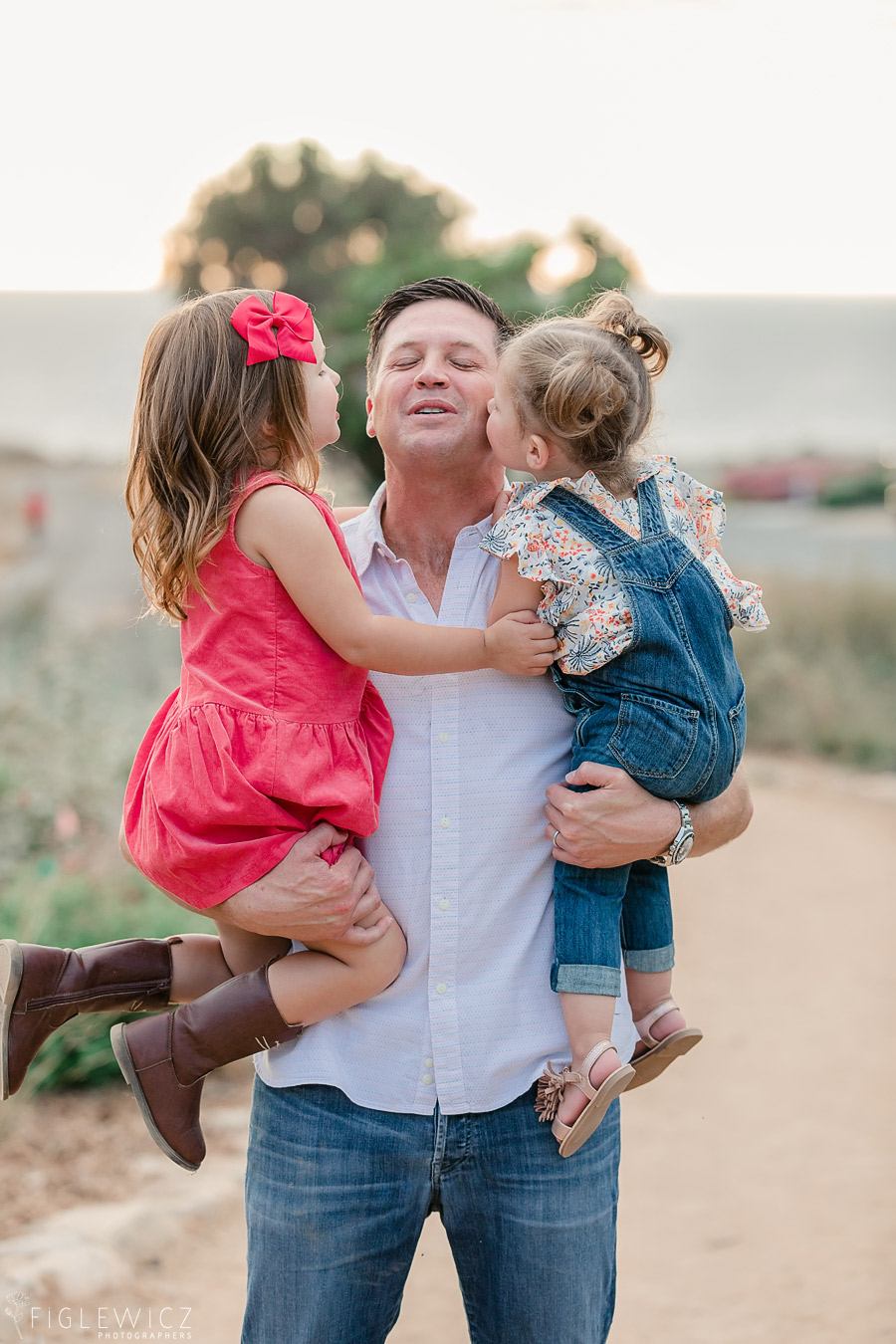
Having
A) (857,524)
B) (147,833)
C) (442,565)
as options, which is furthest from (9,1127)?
(857,524)

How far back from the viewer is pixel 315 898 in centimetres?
→ 180

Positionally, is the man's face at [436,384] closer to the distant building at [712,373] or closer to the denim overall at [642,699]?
the denim overall at [642,699]

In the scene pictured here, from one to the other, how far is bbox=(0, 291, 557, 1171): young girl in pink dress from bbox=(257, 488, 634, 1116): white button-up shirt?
5 centimetres

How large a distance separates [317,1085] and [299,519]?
89cm

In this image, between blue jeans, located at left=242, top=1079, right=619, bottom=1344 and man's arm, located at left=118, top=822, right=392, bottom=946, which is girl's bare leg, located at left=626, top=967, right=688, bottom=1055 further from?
man's arm, located at left=118, top=822, right=392, bottom=946

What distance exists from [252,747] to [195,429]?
20.0 inches

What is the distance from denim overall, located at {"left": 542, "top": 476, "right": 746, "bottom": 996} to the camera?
6.08 feet

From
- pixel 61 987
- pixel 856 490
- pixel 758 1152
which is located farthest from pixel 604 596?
pixel 856 490

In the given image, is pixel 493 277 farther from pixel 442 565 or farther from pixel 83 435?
pixel 83 435

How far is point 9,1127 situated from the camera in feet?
13.5

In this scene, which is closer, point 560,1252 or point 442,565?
point 560,1252

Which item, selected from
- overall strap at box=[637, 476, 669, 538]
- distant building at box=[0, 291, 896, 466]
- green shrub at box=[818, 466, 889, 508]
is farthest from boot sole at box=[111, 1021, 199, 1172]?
green shrub at box=[818, 466, 889, 508]

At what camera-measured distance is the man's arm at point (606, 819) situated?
181 centimetres

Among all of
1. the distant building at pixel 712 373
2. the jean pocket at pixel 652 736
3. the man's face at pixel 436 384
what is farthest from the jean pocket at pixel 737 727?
the distant building at pixel 712 373
